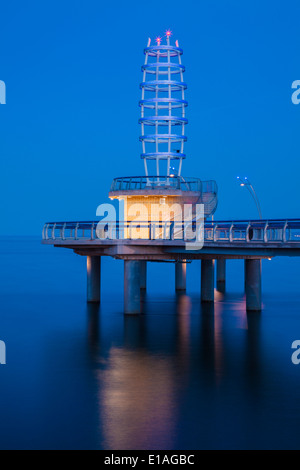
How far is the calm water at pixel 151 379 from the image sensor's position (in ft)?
69.6

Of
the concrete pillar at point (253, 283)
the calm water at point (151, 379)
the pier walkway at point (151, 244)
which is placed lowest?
the calm water at point (151, 379)

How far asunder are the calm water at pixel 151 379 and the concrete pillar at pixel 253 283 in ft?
3.73

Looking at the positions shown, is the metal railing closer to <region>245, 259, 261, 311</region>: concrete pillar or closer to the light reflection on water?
<region>245, 259, 261, 311</region>: concrete pillar

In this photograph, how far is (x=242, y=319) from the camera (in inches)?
1651

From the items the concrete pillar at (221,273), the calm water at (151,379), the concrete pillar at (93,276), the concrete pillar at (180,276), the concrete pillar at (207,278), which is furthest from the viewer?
the concrete pillar at (221,273)

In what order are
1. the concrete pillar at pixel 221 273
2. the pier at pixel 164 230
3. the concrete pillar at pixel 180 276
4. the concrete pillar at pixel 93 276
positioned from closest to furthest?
the pier at pixel 164 230 < the concrete pillar at pixel 93 276 < the concrete pillar at pixel 180 276 < the concrete pillar at pixel 221 273

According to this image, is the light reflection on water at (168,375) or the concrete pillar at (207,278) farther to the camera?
the concrete pillar at (207,278)

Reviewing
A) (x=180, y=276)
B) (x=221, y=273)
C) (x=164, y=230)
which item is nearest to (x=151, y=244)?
(x=164, y=230)

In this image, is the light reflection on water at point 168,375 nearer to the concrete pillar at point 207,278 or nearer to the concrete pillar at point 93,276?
the concrete pillar at point 93,276

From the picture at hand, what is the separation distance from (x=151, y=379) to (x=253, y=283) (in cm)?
1550

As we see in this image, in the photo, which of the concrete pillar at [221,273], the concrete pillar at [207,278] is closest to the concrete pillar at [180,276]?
the concrete pillar at [221,273]

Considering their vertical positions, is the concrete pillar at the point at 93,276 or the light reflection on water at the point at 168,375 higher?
the concrete pillar at the point at 93,276

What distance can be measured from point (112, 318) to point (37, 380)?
14240 millimetres

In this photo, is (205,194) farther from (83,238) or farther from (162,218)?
(83,238)
